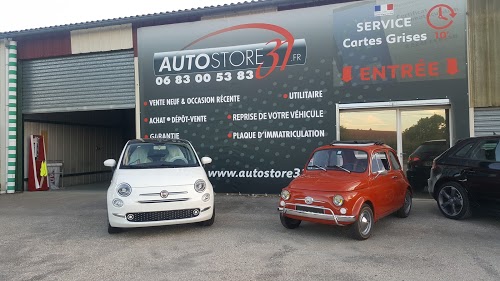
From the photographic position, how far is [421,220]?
271 inches

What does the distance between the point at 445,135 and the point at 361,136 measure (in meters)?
2.04

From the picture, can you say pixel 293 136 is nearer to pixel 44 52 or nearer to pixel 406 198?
pixel 406 198

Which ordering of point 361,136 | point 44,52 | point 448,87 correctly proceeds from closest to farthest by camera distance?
point 448,87 → point 361,136 → point 44,52

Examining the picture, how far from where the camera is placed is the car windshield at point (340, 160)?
616 cm

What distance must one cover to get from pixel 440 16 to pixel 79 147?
13773 millimetres

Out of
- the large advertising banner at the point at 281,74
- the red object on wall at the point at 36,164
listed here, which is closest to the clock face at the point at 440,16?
the large advertising banner at the point at 281,74

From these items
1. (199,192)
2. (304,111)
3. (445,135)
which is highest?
(304,111)

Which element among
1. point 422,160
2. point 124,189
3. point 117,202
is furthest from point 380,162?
point 117,202

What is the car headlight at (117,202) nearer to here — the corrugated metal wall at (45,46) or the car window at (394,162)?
the car window at (394,162)

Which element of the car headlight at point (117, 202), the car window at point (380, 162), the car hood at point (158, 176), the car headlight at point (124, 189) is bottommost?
the car headlight at point (117, 202)

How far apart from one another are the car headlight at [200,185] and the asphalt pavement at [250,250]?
0.74m

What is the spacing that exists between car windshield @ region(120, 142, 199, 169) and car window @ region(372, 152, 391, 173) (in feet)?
10.6

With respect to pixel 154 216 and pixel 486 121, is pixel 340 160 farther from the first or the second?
pixel 486 121

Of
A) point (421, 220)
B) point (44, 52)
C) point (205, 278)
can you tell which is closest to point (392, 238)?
point (421, 220)
